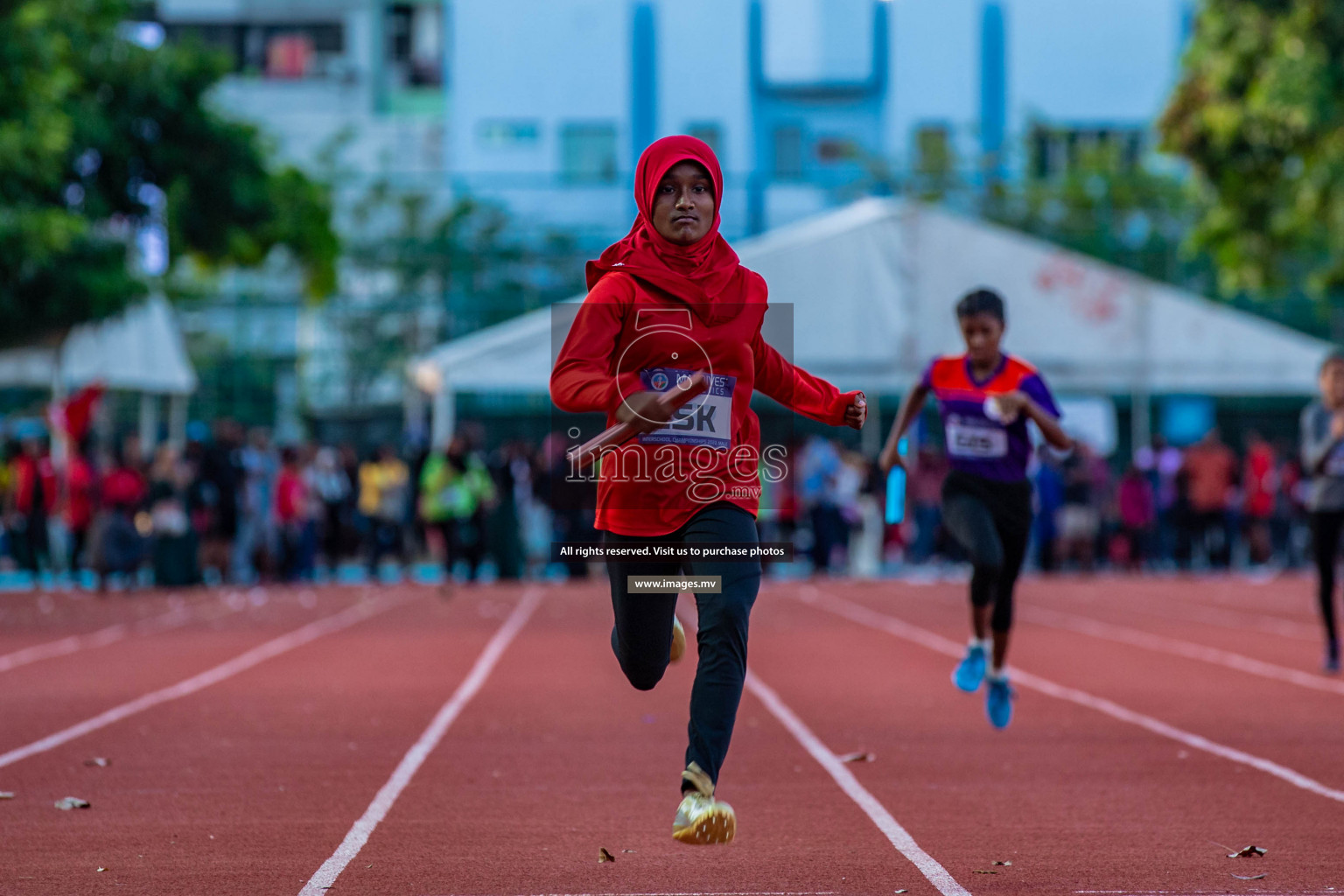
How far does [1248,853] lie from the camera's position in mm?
5621

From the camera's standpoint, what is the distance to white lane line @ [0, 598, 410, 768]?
845 centimetres

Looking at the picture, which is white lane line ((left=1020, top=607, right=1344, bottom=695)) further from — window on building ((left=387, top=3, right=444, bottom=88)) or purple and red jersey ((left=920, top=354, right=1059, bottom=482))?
window on building ((left=387, top=3, right=444, bottom=88))

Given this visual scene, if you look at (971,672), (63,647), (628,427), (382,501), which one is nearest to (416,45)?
(382,501)

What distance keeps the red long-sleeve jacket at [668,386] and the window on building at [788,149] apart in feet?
129

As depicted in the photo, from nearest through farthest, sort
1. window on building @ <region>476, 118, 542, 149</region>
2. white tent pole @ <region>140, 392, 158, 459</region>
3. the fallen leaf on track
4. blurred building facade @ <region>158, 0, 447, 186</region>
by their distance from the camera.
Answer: the fallen leaf on track → white tent pole @ <region>140, 392, 158, 459</region> → window on building @ <region>476, 118, 542, 149</region> → blurred building facade @ <region>158, 0, 447, 186</region>

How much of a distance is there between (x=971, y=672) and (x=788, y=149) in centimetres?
3706

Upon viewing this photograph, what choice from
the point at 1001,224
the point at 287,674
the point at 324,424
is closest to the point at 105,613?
the point at 287,674

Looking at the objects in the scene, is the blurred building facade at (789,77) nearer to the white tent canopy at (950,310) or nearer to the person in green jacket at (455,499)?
the white tent canopy at (950,310)

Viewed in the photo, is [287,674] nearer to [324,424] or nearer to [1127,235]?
[324,424]

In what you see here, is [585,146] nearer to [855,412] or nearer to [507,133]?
[507,133]

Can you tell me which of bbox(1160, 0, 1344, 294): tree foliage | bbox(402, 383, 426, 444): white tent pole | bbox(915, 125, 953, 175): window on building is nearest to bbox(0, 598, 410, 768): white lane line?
bbox(402, 383, 426, 444): white tent pole

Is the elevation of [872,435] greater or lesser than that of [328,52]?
lesser

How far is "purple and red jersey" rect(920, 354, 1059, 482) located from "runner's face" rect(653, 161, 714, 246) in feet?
11.8

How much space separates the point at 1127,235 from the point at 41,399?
17.5 m
